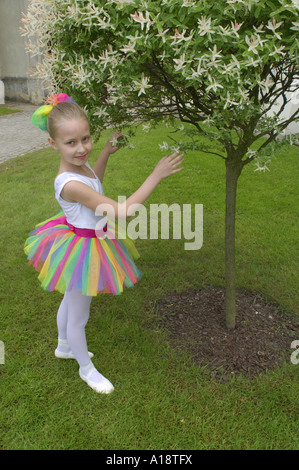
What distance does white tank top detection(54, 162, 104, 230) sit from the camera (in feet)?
8.78

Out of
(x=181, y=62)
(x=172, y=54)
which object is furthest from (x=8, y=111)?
(x=181, y=62)

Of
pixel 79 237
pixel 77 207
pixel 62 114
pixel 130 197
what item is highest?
pixel 62 114

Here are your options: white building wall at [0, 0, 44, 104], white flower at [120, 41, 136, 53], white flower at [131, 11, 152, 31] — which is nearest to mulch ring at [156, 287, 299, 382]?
white flower at [120, 41, 136, 53]

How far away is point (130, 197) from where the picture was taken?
8.29 ft

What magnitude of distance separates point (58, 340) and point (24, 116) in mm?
13766

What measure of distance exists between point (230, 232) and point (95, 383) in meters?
1.69

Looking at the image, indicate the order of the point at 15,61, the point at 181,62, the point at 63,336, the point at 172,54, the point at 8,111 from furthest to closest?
the point at 15,61 < the point at 8,111 < the point at 63,336 < the point at 172,54 < the point at 181,62

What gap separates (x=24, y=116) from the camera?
15312 millimetres

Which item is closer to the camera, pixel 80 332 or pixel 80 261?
pixel 80 261

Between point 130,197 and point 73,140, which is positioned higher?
point 73,140

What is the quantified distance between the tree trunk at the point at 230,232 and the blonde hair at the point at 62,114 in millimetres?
1295

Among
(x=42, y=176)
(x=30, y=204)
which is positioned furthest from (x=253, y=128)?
(x=42, y=176)

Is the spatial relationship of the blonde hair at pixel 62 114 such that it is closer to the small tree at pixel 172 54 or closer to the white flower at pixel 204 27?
the small tree at pixel 172 54

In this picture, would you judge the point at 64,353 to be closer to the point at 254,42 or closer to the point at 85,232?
the point at 85,232
